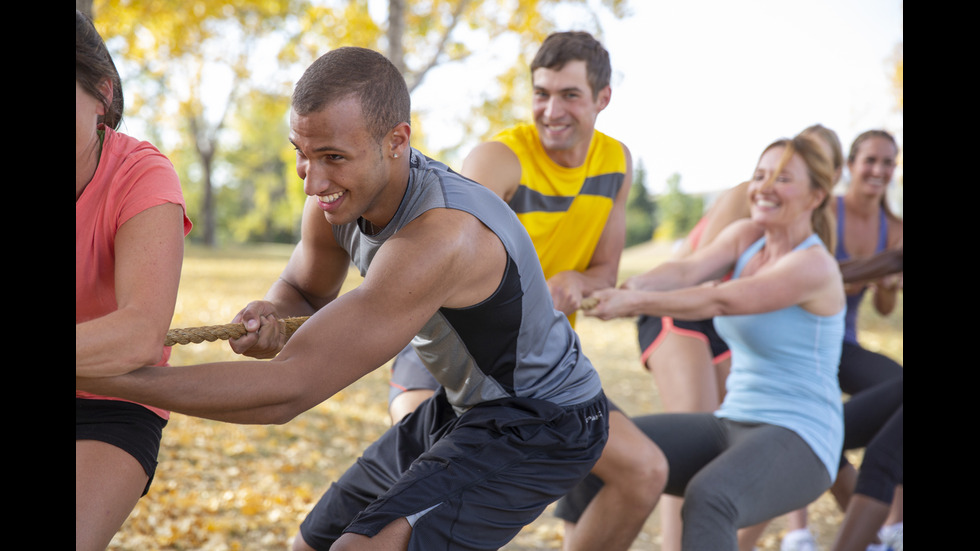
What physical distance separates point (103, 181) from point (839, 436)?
2.92 metres

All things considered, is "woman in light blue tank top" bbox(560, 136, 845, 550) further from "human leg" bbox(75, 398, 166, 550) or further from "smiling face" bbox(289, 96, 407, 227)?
"human leg" bbox(75, 398, 166, 550)

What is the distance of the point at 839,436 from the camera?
341 centimetres

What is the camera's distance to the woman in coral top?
1892mm

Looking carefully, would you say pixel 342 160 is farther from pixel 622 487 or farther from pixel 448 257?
pixel 622 487

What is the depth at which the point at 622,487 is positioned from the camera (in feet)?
9.84

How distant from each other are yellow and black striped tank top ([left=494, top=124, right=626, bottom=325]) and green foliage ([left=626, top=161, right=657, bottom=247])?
28473 millimetres

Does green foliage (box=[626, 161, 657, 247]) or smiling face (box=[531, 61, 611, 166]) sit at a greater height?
smiling face (box=[531, 61, 611, 166])

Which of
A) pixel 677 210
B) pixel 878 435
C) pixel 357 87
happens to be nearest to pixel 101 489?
pixel 357 87

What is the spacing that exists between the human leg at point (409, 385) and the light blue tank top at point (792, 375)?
1291mm

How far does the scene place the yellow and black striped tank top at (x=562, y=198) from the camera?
3627mm

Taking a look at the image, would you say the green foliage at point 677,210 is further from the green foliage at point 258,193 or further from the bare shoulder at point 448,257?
the bare shoulder at point 448,257

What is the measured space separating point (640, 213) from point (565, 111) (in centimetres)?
3151

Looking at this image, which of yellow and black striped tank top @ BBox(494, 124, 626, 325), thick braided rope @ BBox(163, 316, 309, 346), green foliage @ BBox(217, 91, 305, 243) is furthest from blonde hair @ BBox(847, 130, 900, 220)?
green foliage @ BBox(217, 91, 305, 243)

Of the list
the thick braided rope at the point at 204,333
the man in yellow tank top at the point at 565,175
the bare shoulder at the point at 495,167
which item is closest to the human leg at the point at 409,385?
the man in yellow tank top at the point at 565,175
